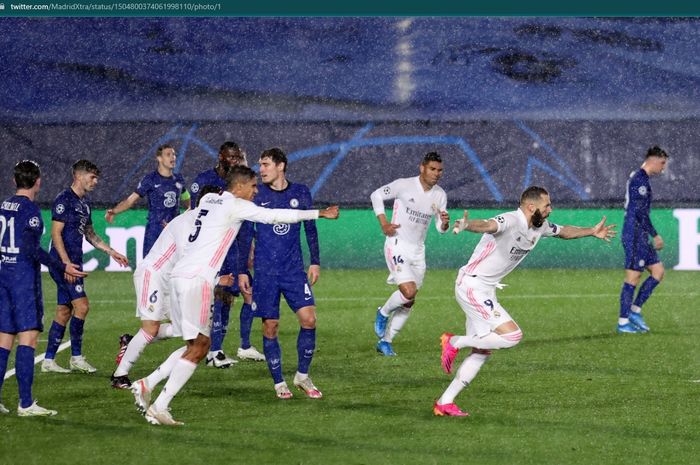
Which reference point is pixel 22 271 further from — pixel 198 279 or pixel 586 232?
pixel 586 232

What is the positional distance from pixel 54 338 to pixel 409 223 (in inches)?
150

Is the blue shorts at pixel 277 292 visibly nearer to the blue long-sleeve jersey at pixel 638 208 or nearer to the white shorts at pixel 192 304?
the white shorts at pixel 192 304

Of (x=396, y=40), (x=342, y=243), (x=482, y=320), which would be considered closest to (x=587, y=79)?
(x=396, y=40)

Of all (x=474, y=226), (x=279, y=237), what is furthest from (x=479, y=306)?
(x=279, y=237)

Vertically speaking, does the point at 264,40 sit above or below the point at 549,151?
above

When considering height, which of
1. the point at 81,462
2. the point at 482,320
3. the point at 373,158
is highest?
the point at 373,158

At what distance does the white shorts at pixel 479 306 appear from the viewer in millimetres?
8891

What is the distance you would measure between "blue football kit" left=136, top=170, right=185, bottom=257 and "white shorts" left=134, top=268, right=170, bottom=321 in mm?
2816

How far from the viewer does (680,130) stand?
966 inches

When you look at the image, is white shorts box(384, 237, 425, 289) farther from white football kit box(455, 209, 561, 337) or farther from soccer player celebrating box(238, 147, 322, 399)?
white football kit box(455, 209, 561, 337)

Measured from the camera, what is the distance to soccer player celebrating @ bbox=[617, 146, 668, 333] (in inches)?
541

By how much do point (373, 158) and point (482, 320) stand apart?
1561 cm

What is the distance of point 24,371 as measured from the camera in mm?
8758

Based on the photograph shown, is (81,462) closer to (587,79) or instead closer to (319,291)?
(319,291)
